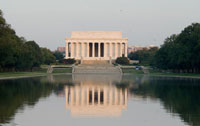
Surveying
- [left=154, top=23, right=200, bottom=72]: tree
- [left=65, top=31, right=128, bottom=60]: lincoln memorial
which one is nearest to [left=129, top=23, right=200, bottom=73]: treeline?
[left=154, top=23, right=200, bottom=72]: tree

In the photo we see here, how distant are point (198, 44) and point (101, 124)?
2222 inches

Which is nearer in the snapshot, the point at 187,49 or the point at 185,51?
the point at 187,49

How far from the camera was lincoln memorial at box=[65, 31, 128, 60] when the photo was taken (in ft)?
442

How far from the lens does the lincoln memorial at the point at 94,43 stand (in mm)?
134625

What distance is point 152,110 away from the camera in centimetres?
2011

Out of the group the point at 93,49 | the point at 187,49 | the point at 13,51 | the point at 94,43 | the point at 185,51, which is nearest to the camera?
the point at 13,51

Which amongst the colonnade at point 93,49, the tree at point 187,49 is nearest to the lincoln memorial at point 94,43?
the colonnade at point 93,49

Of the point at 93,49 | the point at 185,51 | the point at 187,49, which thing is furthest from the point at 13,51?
the point at 93,49

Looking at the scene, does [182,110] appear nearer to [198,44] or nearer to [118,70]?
[198,44]

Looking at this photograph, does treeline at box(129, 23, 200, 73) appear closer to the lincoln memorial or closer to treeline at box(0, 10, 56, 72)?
treeline at box(0, 10, 56, 72)

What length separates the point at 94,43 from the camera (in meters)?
138

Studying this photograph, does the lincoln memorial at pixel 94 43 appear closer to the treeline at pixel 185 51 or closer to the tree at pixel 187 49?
the treeline at pixel 185 51

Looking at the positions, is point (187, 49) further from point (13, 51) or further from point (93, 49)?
point (93, 49)

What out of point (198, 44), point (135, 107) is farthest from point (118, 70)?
point (135, 107)
